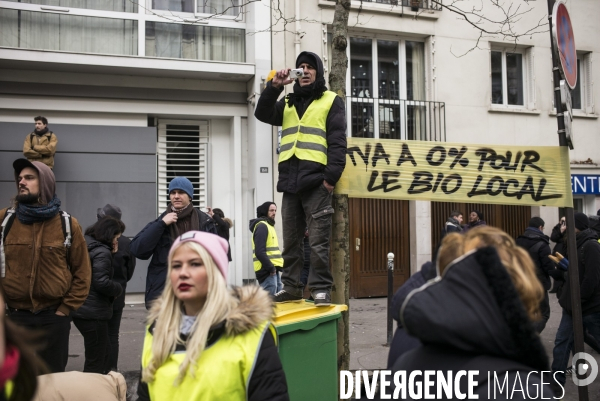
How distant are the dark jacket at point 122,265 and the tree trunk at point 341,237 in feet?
8.44

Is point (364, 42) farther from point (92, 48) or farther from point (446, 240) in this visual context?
point (446, 240)

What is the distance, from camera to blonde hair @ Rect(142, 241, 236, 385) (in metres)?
2.52

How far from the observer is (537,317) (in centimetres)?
187

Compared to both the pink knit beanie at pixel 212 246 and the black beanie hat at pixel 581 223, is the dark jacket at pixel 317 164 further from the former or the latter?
the black beanie hat at pixel 581 223

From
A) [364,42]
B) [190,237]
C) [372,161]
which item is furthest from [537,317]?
[364,42]

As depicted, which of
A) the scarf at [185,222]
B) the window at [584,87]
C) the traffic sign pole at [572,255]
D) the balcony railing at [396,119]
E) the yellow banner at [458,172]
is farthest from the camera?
the window at [584,87]

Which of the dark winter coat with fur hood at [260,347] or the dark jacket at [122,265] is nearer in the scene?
the dark winter coat with fur hood at [260,347]

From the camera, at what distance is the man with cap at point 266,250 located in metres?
9.08

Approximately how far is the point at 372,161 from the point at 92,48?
8.71 metres

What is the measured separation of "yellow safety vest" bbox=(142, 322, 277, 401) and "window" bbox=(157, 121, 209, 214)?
34.3 ft

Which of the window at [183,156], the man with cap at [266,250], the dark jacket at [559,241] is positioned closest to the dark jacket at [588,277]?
the dark jacket at [559,241]

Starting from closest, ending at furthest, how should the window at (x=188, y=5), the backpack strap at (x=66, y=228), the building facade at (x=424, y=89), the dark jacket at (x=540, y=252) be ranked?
1. the backpack strap at (x=66, y=228)
2. the dark jacket at (x=540, y=252)
3. the window at (x=188, y=5)
4. the building facade at (x=424, y=89)

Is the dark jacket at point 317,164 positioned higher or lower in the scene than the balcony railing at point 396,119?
lower

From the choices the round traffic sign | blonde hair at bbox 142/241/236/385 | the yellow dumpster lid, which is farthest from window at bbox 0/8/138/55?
blonde hair at bbox 142/241/236/385
